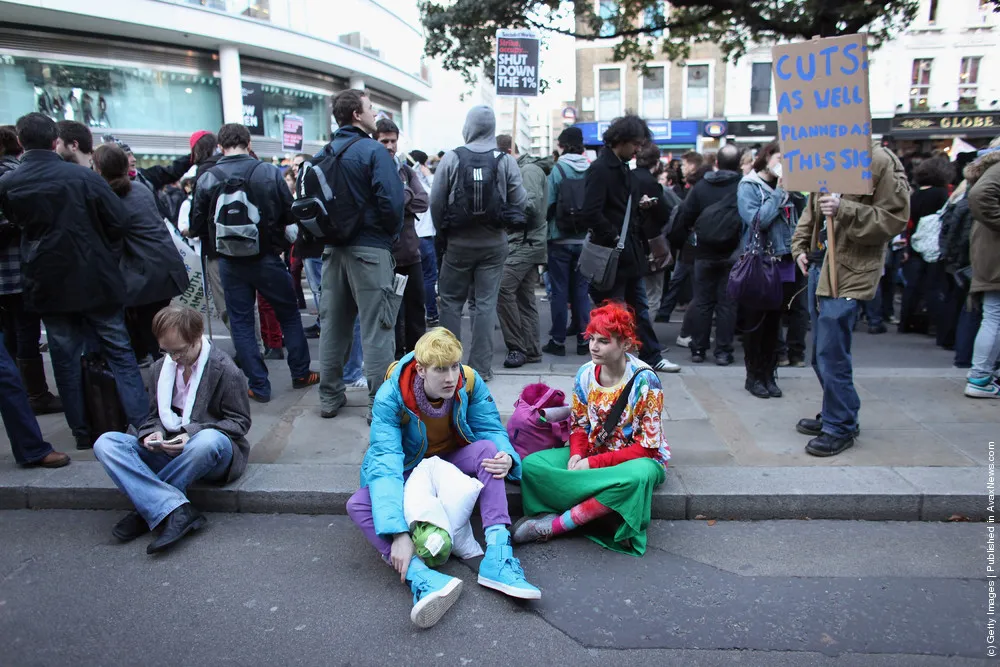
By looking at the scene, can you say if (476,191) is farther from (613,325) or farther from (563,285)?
(613,325)

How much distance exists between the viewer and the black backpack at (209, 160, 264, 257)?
4781mm

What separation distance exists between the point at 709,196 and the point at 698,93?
25.8m

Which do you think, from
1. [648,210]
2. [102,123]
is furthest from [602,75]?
[648,210]

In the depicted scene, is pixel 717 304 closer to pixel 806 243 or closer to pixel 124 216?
pixel 806 243

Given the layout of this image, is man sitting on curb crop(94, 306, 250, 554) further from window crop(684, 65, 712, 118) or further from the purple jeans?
window crop(684, 65, 712, 118)

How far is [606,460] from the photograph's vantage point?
3.41 metres

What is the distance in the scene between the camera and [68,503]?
3.84 metres

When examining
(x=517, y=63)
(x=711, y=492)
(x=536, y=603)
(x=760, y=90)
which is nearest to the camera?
(x=536, y=603)

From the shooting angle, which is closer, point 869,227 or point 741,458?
point 869,227

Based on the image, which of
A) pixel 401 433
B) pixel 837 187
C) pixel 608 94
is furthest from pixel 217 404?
pixel 608 94

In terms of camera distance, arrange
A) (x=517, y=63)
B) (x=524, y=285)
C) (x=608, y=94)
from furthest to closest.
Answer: (x=608, y=94)
(x=517, y=63)
(x=524, y=285)

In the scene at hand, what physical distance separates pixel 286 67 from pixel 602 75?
13982 mm

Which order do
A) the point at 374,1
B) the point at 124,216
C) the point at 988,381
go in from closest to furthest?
the point at 124,216
the point at 988,381
the point at 374,1

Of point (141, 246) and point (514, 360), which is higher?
point (141, 246)
